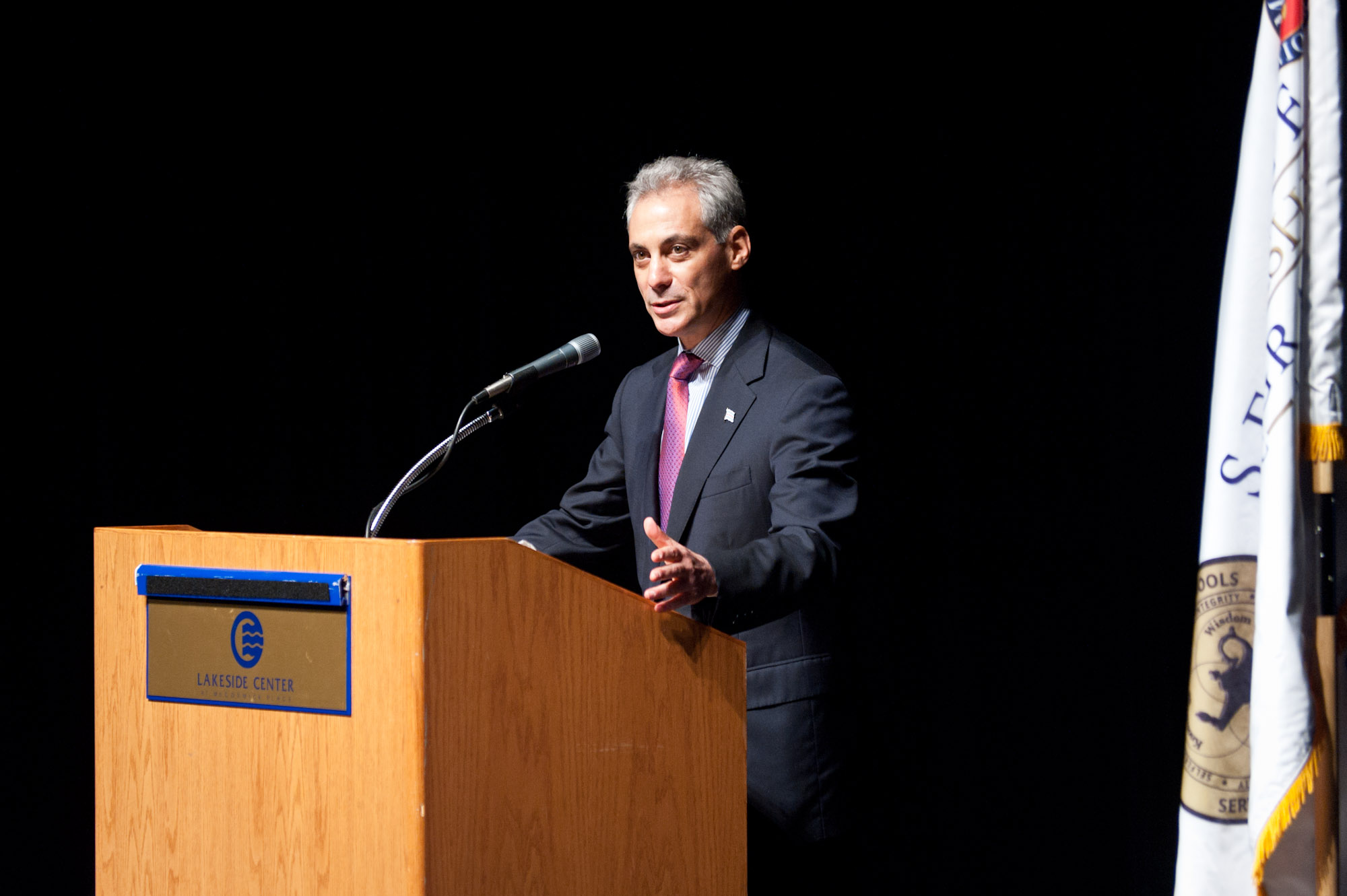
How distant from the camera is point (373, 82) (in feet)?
10.5

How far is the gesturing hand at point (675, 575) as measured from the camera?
1447 millimetres

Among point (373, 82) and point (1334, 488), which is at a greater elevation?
point (373, 82)

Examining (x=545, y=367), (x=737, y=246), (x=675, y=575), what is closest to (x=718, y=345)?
(x=737, y=246)

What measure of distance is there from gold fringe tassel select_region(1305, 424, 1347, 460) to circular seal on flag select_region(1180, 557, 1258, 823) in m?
0.19

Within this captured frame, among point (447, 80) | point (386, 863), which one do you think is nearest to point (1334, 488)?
point (386, 863)

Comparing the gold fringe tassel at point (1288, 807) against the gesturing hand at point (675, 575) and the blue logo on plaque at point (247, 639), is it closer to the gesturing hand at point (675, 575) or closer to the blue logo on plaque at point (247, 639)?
the gesturing hand at point (675, 575)

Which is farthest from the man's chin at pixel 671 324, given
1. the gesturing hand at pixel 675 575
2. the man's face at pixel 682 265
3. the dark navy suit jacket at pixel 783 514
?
the gesturing hand at pixel 675 575

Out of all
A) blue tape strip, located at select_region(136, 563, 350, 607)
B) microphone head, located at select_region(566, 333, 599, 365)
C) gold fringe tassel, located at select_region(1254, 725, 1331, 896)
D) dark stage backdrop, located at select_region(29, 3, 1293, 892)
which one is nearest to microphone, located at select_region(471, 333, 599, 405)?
microphone head, located at select_region(566, 333, 599, 365)

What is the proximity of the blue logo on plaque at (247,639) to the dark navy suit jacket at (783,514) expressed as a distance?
2.52 feet

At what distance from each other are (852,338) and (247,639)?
1982 mm

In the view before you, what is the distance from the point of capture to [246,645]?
54.1 inches

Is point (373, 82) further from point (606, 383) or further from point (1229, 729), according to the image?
point (1229, 729)

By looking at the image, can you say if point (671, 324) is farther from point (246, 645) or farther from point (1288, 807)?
point (1288, 807)

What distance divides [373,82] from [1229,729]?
106 inches
